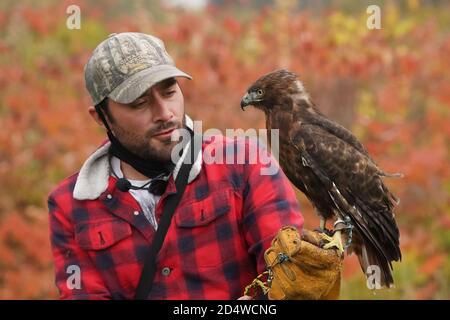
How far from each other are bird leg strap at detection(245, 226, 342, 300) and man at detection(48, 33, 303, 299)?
10.5 inches

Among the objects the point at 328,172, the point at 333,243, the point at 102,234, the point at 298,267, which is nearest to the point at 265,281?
the point at 298,267

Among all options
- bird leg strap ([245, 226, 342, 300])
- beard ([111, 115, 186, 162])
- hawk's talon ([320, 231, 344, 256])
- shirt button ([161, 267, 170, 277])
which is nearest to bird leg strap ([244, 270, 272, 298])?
bird leg strap ([245, 226, 342, 300])

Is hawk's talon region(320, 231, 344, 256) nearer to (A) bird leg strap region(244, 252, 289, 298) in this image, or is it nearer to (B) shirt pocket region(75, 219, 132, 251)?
(A) bird leg strap region(244, 252, 289, 298)

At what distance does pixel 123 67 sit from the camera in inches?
162

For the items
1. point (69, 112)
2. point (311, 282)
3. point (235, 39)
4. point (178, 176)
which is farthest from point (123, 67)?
point (235, 39)

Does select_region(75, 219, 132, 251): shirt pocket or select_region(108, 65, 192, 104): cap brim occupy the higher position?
select_region(108, 65, 192, 104): cap brim

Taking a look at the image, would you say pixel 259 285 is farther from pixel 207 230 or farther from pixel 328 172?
pixel 328 172

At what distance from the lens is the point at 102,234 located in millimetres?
4223

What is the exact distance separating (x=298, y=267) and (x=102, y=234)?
1119 mm

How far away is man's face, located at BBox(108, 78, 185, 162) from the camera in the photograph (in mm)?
4035

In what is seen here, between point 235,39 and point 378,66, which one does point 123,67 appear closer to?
point 378,66

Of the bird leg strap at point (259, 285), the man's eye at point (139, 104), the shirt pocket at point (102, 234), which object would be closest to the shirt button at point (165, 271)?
the shirt pocket at point (102, 234)

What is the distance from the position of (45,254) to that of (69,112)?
2.74m

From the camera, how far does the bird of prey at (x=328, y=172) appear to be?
13.1ft
